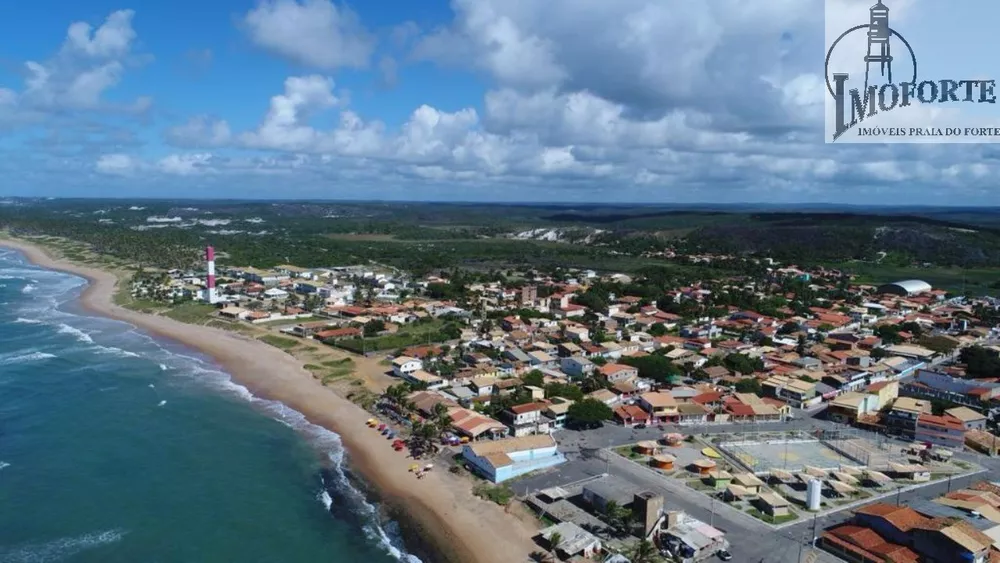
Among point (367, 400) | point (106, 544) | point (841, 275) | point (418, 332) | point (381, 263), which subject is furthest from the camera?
point (381, 263)

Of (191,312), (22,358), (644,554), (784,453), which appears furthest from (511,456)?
(191,312)

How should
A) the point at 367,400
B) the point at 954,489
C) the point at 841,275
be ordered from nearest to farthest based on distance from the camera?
1. the point at 954,489
2. the point at 367,400
3. the point at 841,275

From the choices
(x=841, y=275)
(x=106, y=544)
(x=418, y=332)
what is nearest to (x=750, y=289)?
(x=841, y=275)

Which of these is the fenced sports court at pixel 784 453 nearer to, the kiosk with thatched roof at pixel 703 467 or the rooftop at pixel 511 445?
the kiosk with thatched roof at pixel 703 467

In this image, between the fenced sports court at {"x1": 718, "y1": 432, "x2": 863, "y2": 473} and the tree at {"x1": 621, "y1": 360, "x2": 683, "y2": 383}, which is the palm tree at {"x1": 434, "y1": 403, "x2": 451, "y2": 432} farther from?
the tree at {"x1": 621, "y1": 360, "x2": 683, "y2": 383}

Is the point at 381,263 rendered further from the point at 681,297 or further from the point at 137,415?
the point at 137,415

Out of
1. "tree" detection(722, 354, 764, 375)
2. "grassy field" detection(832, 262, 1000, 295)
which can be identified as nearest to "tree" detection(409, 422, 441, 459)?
"tree" detection(722, 354, 764, 375)

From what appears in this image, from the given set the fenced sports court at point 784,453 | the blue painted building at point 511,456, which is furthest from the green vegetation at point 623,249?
the blue painted building at point 511,456
